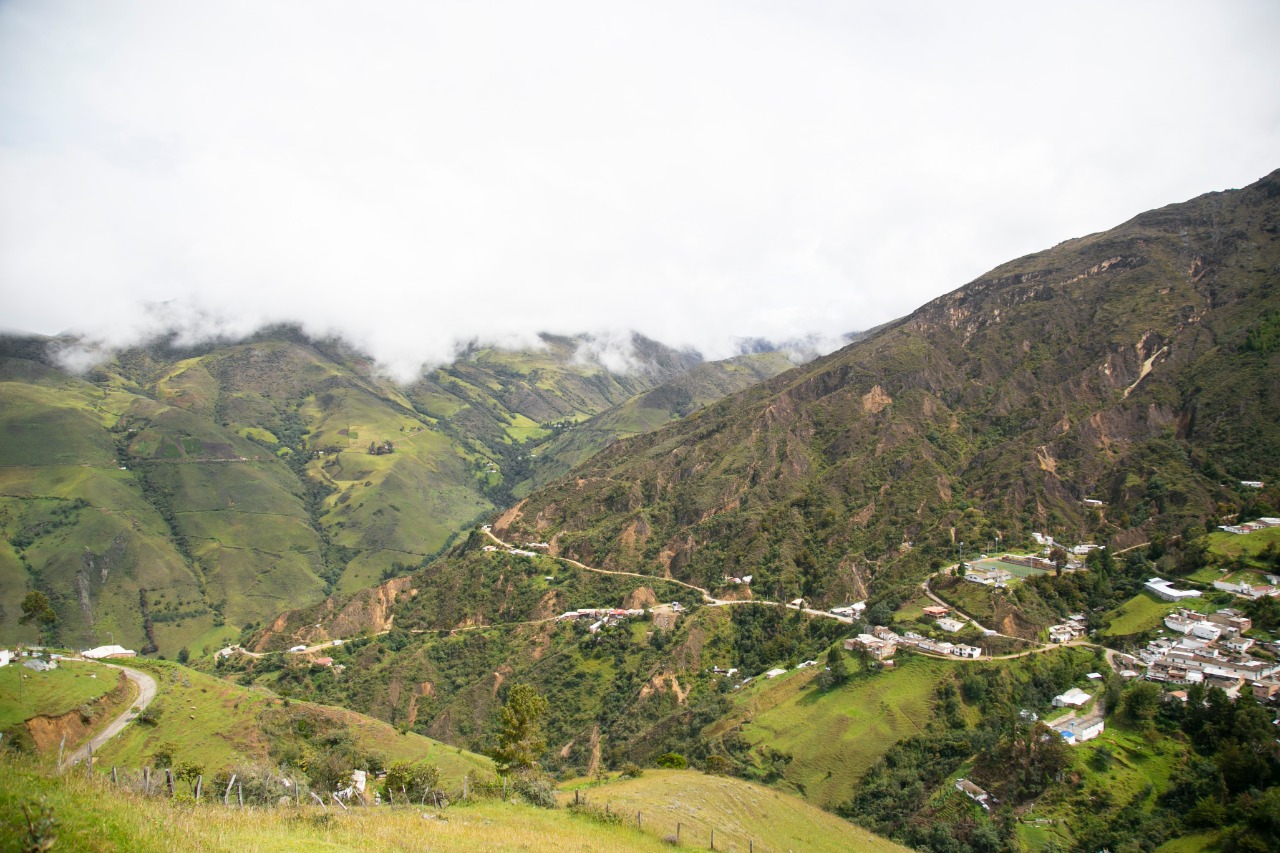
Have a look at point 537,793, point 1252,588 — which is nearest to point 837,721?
point 537,793

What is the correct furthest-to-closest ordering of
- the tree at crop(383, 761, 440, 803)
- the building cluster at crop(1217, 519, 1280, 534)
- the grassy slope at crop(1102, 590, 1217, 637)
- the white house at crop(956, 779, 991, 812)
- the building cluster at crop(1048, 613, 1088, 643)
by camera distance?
the building cluster at crop(1217, 519, 1280, 534)
the building cluster at crop(1048, 613, 1088, 643)
the grassy slope at crop(1102, 590, 1217, 637)
the white house at crop(956, 779, 991, 812)
the tree at crop(383, 761, 440, 803)

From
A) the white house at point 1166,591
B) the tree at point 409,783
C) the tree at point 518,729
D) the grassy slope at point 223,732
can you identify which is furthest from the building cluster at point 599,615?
the white house at point 1166,591

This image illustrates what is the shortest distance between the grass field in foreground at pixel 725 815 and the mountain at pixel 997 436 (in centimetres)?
5124

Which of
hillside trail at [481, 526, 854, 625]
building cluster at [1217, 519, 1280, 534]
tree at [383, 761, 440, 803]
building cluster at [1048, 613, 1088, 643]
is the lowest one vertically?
building cluster at [1048, 613, 1088, 643]

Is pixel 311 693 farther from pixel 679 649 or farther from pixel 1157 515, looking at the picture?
pixel 1157 515

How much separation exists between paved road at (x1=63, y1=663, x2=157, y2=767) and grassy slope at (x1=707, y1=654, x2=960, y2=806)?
56.0 m

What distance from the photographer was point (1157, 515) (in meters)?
91.1

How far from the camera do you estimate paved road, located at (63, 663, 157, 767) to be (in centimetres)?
5644

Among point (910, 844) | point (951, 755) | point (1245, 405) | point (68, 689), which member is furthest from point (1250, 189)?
point (68, 689)

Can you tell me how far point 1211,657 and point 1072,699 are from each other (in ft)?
37.9

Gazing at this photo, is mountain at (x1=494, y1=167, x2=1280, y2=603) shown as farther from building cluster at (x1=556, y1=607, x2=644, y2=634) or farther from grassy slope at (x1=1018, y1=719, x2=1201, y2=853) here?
grassy slope at (x1=1018, y1=719, x2=1201, y2=853)

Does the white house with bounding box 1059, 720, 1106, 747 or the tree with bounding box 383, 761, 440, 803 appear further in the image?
the white house with bounding box 1059, 720, 1106, 747

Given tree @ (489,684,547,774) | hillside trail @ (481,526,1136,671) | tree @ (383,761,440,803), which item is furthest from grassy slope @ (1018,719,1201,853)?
tree @ (383,761,440,803)

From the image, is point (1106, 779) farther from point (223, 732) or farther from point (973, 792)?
point (223, 732)
